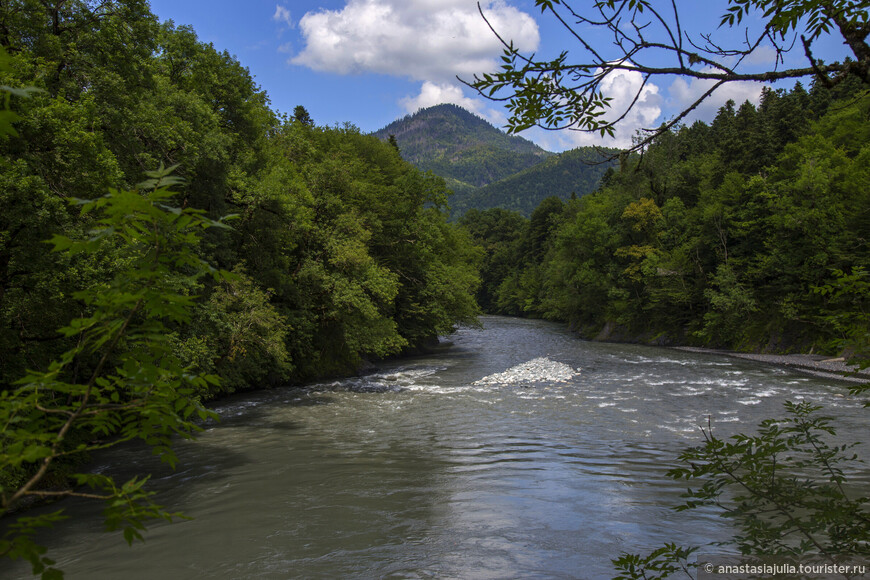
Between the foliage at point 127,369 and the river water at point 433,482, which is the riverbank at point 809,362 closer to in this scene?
the river water at point 433,482

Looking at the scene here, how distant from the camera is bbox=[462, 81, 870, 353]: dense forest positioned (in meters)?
26.2

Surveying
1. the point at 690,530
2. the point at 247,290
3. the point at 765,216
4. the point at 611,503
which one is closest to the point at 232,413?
the point at 247,290

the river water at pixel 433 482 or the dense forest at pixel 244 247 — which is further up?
the dense forest at pixel 244 247

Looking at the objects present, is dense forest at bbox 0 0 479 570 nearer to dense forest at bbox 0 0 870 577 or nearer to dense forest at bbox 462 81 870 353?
dense forest at bbox 0 0 870 577

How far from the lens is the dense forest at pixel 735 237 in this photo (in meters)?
26.2

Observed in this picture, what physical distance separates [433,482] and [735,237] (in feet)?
99.5

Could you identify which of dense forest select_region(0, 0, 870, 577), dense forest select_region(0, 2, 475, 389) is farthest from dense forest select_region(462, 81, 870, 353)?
dense forest select_region(0, 2, 475, 389)

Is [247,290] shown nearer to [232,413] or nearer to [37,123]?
[232,413]

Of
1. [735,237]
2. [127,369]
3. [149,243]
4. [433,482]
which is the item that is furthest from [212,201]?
[735,237]

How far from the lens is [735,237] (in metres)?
32.3

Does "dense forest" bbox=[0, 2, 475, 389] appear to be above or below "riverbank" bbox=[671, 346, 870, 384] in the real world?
above

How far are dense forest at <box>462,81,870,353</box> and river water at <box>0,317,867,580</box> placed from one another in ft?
26.1

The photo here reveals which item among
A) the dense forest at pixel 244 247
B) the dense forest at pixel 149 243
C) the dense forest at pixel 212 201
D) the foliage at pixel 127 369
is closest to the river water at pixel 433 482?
the dense forest at pixel 244 247

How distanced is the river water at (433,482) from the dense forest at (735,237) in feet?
26.1
